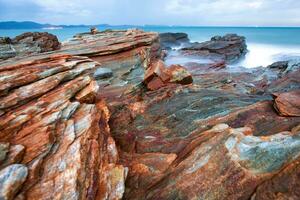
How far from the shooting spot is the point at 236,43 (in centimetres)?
7081

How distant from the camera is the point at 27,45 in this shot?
83.5 ft

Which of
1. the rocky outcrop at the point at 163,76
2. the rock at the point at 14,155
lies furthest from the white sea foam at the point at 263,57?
the rock at the point at 14,155

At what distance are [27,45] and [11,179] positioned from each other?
2063 centimetres

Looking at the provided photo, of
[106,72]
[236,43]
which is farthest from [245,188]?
[236,43]

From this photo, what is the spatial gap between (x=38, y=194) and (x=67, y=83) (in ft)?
17.5

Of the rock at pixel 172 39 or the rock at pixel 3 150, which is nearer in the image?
the rock at pixel 3 150

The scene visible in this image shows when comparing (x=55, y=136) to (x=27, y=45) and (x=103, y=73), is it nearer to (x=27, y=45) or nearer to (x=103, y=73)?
(x=103, y=73)

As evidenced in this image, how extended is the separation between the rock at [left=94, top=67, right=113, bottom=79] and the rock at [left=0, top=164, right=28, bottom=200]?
490 inches

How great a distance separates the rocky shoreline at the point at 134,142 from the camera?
26.8ft

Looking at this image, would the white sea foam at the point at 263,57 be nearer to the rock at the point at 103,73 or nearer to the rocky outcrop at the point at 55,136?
the rock at the point at 103,73

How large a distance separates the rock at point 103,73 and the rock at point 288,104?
35.3 feet

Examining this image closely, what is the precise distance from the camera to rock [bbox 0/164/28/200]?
272 inches

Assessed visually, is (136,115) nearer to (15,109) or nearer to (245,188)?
(15,109)

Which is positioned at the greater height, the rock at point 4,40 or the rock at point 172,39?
the rock at point 4,40
